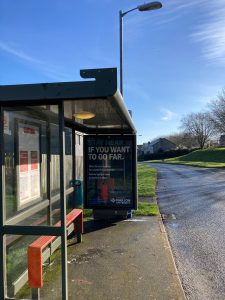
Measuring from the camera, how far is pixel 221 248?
22.6 feet

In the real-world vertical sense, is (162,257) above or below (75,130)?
below

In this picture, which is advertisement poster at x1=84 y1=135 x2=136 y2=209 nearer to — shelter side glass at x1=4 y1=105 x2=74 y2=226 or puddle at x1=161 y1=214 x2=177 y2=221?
puddle at x1=161 y1=214 x2=177 y2=221

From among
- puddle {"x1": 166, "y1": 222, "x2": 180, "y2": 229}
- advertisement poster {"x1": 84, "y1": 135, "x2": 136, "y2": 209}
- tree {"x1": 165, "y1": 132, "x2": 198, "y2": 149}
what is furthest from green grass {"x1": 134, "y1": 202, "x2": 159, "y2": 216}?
tree {"x1": 165, "y1": 132, "x2": 198, "y2": 149}

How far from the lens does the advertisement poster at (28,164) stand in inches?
186

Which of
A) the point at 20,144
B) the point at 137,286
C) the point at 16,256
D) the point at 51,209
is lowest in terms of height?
the point at 137,286

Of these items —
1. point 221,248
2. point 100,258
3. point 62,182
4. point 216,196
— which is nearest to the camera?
point 62,182

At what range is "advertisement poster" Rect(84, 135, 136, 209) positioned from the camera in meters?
8.20

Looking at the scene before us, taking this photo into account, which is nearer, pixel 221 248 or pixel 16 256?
pixel 16 256

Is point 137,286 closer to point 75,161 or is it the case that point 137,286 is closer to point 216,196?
point 75,161

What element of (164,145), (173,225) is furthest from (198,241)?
(164,145)

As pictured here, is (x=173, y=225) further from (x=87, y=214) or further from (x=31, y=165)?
(x=31, y=165)

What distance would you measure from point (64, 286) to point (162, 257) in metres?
2.35

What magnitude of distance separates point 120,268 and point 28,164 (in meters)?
1.98

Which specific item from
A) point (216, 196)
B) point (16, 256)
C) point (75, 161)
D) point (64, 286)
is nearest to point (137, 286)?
point (64, 286)
